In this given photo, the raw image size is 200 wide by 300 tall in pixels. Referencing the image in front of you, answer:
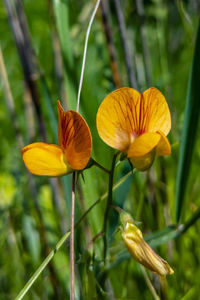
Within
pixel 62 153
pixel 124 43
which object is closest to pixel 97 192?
pixel 62 153

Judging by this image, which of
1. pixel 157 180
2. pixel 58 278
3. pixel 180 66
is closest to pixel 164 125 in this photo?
pixel 157 180

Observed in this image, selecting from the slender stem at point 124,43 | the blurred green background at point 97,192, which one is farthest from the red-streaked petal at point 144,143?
the slender stem at point 124,43

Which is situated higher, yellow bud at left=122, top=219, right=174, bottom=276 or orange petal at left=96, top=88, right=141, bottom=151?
orange petal at left=96, top=88, right=141, bottom=151

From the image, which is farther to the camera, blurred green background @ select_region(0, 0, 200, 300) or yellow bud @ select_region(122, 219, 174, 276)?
blurred green background @ select_region(0, 0, 200, 300)

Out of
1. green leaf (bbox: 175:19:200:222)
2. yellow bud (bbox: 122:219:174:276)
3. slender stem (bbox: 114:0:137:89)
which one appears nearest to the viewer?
yellow bud (bbox: 122:219:174:276)

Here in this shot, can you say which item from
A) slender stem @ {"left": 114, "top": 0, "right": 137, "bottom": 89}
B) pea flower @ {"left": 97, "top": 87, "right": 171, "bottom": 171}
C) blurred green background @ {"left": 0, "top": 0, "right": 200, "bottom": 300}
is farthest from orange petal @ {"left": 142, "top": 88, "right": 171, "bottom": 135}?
slender stem @ {"left": 114, "top": 0, "right": 137, "bottom": 89}

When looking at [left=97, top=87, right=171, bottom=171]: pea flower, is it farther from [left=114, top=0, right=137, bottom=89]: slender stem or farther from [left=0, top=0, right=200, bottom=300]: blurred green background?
[left=114, top=0, right=137, bottom=89]: slender stem

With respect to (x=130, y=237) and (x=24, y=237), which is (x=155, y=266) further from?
(x=24, y=237)

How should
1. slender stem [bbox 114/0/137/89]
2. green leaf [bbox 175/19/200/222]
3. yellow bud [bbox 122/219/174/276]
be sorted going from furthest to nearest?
slender stem [bbox 114/0/137/89], green leaf [bbox 175/19/200/222], yellow bud [bbox 122/219/174/276]
